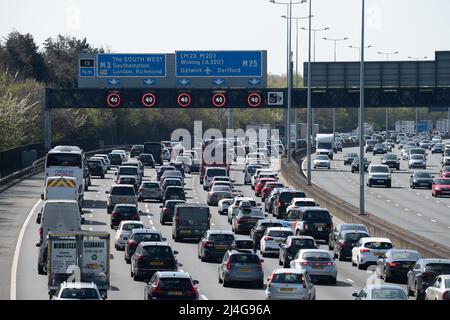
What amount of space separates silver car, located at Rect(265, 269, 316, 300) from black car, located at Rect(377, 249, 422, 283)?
24.0ft

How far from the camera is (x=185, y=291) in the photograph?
32.0 m

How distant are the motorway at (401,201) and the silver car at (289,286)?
21.2m

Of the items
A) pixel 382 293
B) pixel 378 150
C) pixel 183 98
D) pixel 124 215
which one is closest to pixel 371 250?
pixel 124 215

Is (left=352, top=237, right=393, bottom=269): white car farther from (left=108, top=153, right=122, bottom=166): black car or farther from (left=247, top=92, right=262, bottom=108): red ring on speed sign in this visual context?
(left=108, top=153, right=122, bottom=166): black car

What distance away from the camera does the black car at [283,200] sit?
68.1 meters

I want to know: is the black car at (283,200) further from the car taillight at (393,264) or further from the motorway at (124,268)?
the car taillight at (393,264)

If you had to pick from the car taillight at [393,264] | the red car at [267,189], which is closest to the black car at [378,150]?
the red car at [267,189]

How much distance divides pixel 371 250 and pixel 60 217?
10.5 meters

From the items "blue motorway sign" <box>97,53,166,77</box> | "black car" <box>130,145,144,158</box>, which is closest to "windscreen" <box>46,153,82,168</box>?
"blue motorway sign" <box>97,53,166,77</box>

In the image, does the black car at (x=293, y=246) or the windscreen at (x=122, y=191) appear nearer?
the black car at (x=293, y=246)

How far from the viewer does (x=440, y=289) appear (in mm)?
32438

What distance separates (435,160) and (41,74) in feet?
163

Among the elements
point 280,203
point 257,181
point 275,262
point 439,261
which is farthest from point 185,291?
point 257,181
